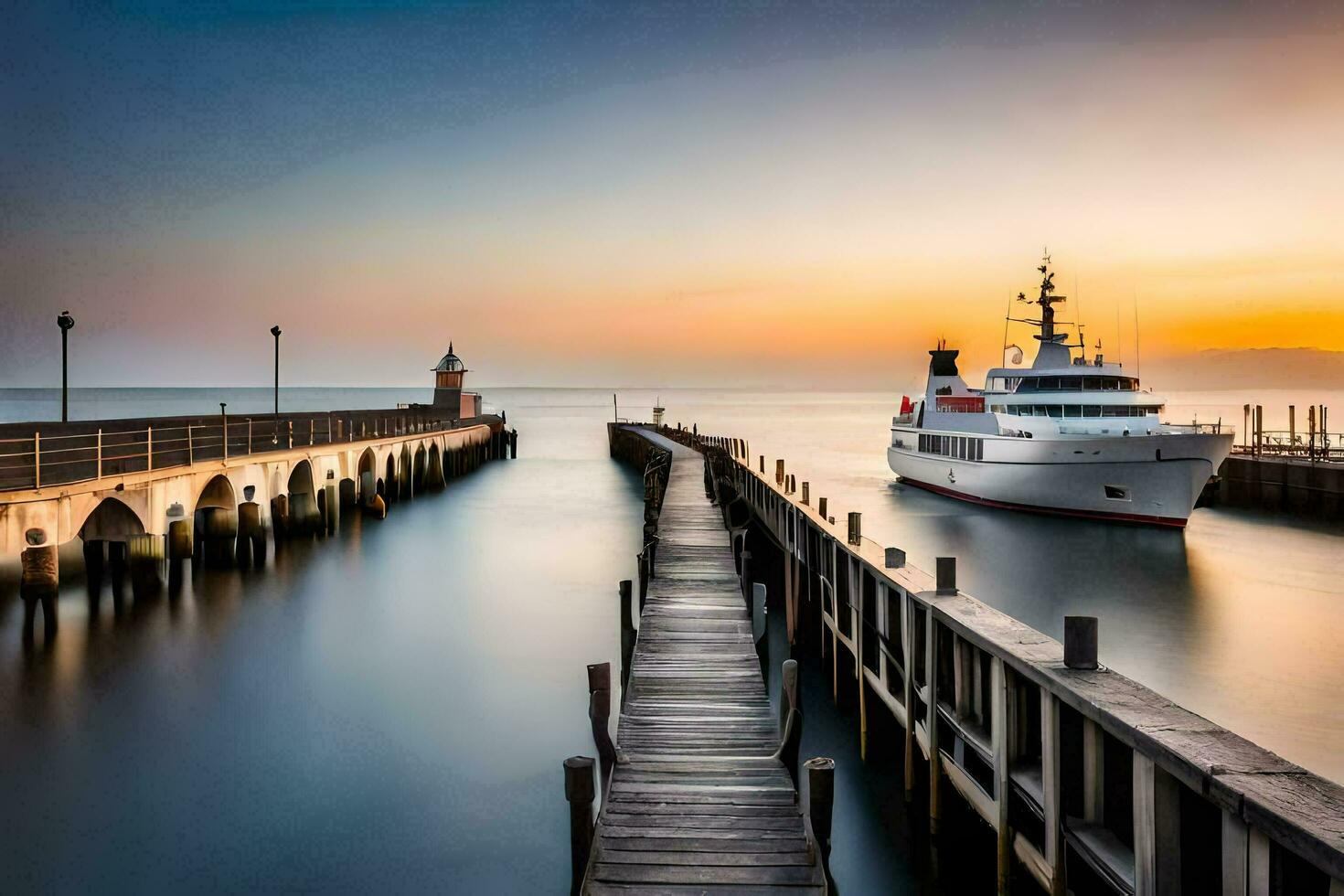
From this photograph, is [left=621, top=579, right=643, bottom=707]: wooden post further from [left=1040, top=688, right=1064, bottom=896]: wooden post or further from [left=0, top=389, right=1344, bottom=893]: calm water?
[left=1040, top=688, right=1064, bottom=896]: wooden post

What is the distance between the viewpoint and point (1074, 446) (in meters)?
29.5

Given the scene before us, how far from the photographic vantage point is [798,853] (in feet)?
18.4

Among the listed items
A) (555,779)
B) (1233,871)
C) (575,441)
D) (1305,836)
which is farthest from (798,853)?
(575,441)

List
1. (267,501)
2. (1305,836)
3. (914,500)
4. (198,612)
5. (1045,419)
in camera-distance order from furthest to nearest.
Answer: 1. (914,500)
2. (1045,419)
3. (267,501)
4. (198,612)
5. (1305,836)

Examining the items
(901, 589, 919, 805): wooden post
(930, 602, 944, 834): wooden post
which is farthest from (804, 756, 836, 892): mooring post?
(901, 589, 919, 805): wooden post

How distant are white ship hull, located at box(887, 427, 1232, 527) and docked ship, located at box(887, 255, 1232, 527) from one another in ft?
0.10

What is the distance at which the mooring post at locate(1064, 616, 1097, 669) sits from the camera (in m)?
5.70

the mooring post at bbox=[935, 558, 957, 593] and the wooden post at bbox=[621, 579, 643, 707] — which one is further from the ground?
the mooring post at bbox=[935, 558, 957, 593]

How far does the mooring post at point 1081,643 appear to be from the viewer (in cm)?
570

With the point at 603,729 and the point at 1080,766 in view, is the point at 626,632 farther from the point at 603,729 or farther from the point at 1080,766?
the point at 1080,766

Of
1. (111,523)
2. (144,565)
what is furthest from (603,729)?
(111,523)

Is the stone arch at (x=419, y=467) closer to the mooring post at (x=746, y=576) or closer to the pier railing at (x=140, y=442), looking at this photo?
the pier railing at (x=140, y=442)

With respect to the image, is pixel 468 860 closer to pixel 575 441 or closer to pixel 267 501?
pixel 267 501

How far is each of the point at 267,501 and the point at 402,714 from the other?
1269 centimetres
